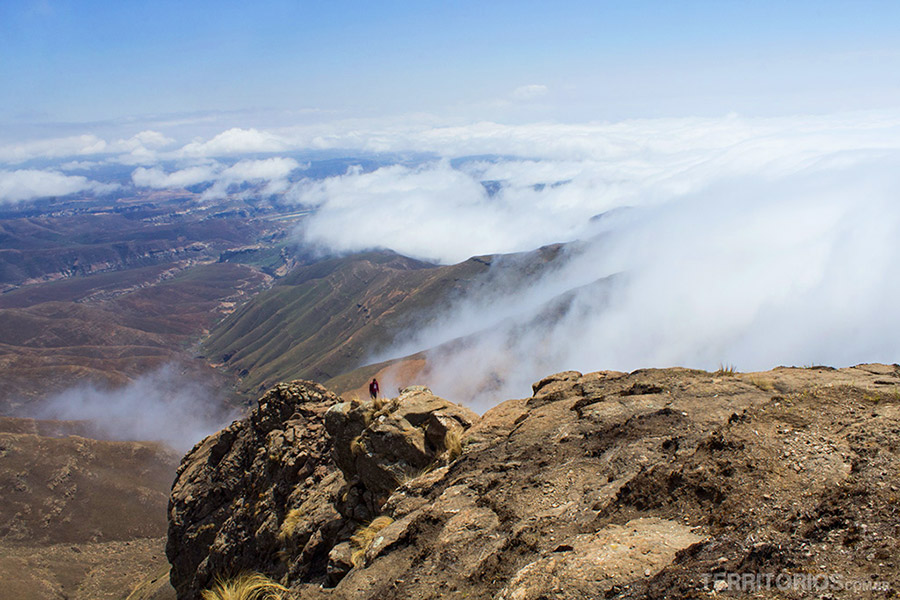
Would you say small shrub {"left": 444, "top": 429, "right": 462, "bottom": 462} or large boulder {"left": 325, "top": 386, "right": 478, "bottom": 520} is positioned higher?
small shrub {"left": 444, "top": 429, "right": 462, "bottom": 462}

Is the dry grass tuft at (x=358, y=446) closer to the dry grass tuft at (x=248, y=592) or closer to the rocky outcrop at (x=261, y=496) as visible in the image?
the rocky outcrop at (x=261, y=496)

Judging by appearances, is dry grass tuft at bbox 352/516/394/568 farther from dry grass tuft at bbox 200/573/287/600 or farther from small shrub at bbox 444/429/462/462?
small shrub at bbox 444/429/462/462

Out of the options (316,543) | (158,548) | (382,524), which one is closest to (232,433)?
(316,543)

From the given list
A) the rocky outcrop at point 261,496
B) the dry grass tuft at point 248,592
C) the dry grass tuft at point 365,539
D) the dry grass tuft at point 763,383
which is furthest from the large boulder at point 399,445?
the dry grass tuft at point 763,383

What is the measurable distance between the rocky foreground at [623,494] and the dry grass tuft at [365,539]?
0.05 meters

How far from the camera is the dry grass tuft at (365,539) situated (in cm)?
1073

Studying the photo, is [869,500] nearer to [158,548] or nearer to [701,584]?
[701,584]

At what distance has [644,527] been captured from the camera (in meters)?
7.64

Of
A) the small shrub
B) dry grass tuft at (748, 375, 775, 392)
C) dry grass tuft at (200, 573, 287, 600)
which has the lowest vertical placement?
dry grass tuft at (200, 573, 287, 600)

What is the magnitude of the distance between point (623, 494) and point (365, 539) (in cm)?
628

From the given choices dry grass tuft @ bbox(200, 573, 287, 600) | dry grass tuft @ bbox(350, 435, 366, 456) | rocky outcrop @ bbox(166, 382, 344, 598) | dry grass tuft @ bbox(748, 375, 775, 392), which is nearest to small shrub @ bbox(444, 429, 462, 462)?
dry grass tuft @ bbox(350, 435, 366, 456)

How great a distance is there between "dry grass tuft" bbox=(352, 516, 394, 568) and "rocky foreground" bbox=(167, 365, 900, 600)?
53 millimetres

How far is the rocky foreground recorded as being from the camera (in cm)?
617

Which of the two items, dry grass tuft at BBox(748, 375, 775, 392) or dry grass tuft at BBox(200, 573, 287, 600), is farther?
dry grass tuft at BBox(748, 375, 775, 392)
